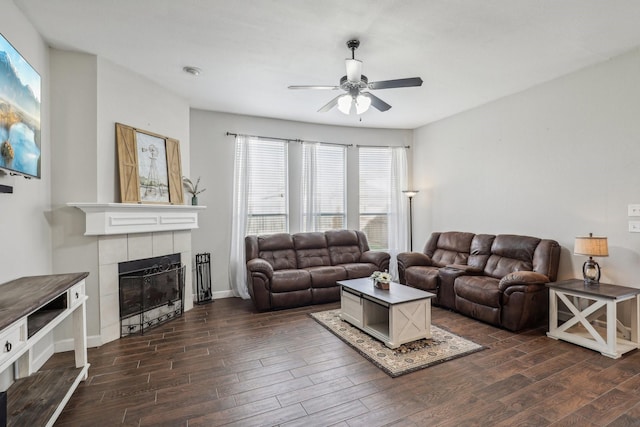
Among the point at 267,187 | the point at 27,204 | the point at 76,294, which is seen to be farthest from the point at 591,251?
the point at 27,204

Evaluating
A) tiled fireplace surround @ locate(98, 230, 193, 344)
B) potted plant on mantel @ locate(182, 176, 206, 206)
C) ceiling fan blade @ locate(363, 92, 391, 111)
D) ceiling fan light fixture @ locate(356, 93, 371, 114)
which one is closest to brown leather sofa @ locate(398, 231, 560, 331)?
ceiling fan blade @ locate(363, 92, 391, 111)

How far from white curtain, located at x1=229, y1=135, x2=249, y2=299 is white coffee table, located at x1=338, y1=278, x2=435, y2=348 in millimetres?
1976

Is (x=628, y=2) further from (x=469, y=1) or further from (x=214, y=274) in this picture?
(x=214, y=274)

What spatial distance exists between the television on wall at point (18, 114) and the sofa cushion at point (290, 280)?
2745mm

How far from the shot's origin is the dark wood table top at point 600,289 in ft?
9.42

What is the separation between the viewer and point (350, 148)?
5953mm

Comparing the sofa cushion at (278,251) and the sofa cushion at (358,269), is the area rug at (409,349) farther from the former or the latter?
the sofa cushion at (278,251)

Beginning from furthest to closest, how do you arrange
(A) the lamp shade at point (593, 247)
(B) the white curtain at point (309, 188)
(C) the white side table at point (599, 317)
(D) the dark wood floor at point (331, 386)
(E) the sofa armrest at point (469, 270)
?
(B) the white curtain at point (309, 188) → (E) the sofa armrest at point (469, 270) → (A) the lamp shade at point (593, 247) → (C) the white side table at point (599, 317) → (D) the dark wood floor at point (331, 386)

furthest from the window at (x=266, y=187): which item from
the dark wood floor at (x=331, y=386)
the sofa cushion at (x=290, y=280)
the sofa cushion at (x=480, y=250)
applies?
the sofa cushion at (x=480, y=250)

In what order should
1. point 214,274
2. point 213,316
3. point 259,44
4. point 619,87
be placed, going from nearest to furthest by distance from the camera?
point 259,44
point 619,87
point 213,316
point 214,274

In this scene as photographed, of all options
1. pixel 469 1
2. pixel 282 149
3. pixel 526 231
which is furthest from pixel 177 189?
pixel 526 231

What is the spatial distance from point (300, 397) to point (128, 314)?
2.36 metres

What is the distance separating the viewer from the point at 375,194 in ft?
20.1

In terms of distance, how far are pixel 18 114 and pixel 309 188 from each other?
3885 millimetres
